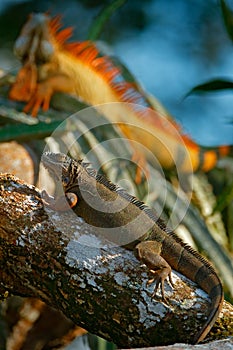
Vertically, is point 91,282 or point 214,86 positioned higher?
point 91,282

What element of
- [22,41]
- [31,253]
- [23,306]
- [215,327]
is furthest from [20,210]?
→ [22,41]

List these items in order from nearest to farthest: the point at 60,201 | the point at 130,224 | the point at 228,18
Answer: the point at 60,201 → the point at 130,224 → the point at 228,18

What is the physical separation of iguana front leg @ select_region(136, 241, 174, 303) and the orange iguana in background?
58.4 inches

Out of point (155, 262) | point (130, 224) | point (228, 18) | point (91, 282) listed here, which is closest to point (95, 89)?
point (228, 18)

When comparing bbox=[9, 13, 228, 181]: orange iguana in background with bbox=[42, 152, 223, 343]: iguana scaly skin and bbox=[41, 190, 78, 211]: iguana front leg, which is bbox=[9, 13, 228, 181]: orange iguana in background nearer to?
bbox=[42, 152, 223, 343]: iguana scaly skin

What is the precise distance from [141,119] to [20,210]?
210cm

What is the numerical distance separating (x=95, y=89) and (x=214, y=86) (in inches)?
43.1

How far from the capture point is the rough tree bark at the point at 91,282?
2258mm

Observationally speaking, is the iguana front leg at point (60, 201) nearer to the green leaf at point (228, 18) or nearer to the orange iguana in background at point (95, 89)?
the orange iguana in background at point (95, 89)

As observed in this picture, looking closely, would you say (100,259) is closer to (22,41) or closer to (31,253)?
(31,253)

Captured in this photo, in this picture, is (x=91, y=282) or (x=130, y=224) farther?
(x=130, y=224)

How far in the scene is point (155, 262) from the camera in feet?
7.95

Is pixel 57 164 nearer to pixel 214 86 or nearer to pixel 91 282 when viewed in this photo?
pixel 91 282

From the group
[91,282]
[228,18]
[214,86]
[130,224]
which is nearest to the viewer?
[91,282]
